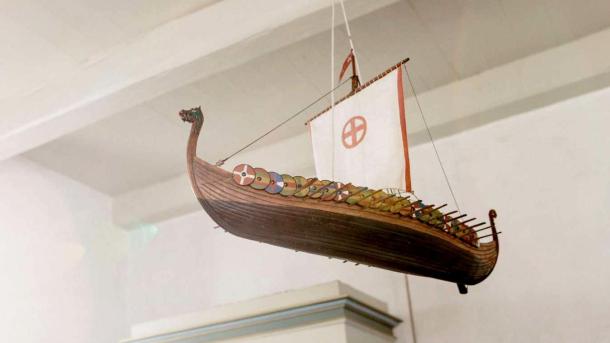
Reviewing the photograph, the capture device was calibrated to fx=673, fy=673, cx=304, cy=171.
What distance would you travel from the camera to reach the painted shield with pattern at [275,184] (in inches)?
108

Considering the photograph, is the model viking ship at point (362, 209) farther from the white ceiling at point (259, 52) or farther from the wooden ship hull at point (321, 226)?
the white ceiling at point (259, 52)

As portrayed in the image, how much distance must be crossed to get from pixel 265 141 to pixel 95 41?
2029mm

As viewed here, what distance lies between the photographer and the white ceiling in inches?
174

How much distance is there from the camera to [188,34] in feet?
14.4

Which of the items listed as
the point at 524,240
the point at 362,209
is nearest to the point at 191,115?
the point at 362,209

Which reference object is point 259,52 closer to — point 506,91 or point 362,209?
point 362,209

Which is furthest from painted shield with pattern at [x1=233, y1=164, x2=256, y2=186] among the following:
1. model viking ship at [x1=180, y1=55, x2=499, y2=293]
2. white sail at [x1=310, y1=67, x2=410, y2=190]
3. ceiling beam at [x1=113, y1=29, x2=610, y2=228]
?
ceiling beam at [x1=113, y1=29, x2=610, y2=228]

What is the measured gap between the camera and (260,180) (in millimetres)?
2736

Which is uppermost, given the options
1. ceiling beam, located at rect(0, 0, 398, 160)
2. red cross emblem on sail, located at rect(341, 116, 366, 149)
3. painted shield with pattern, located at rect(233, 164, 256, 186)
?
ceiling beam, located at rect(0, 0, 398, 160)

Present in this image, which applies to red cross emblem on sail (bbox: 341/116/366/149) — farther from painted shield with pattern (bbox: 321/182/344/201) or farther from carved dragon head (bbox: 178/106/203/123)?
carved dragon head (bbox: 178/106/203/123)

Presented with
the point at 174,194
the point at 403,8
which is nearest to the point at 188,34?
the point at 403,8

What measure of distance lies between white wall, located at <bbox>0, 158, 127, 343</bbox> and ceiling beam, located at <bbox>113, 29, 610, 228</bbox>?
193 cm

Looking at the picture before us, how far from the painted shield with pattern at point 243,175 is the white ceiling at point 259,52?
1542 mm

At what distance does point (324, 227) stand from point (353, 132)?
82 cm
